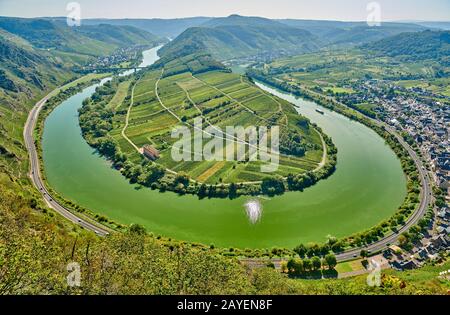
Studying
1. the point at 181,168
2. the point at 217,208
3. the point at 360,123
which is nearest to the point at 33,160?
the point at 181,168

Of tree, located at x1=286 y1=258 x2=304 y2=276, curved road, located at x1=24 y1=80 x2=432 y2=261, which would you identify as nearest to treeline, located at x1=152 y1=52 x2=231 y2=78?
curved road, located at x1=24 y1=80 x2=432 y2=261

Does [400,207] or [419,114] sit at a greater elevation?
[419,114]

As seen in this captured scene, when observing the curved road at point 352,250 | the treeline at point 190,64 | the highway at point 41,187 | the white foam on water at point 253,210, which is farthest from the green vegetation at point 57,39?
the white foam on water at point 253,210

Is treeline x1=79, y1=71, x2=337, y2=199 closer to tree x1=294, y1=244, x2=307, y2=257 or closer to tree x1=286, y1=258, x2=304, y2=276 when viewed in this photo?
tree x1=294, y1=244, x2=307, y2=257

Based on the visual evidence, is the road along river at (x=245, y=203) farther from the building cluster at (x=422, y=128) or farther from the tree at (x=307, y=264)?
the building cluster at (x=422, y=128)

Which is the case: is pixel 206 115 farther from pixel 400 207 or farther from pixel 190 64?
pixel 190 64

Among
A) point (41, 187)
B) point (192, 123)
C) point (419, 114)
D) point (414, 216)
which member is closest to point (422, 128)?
point (419, 114)
